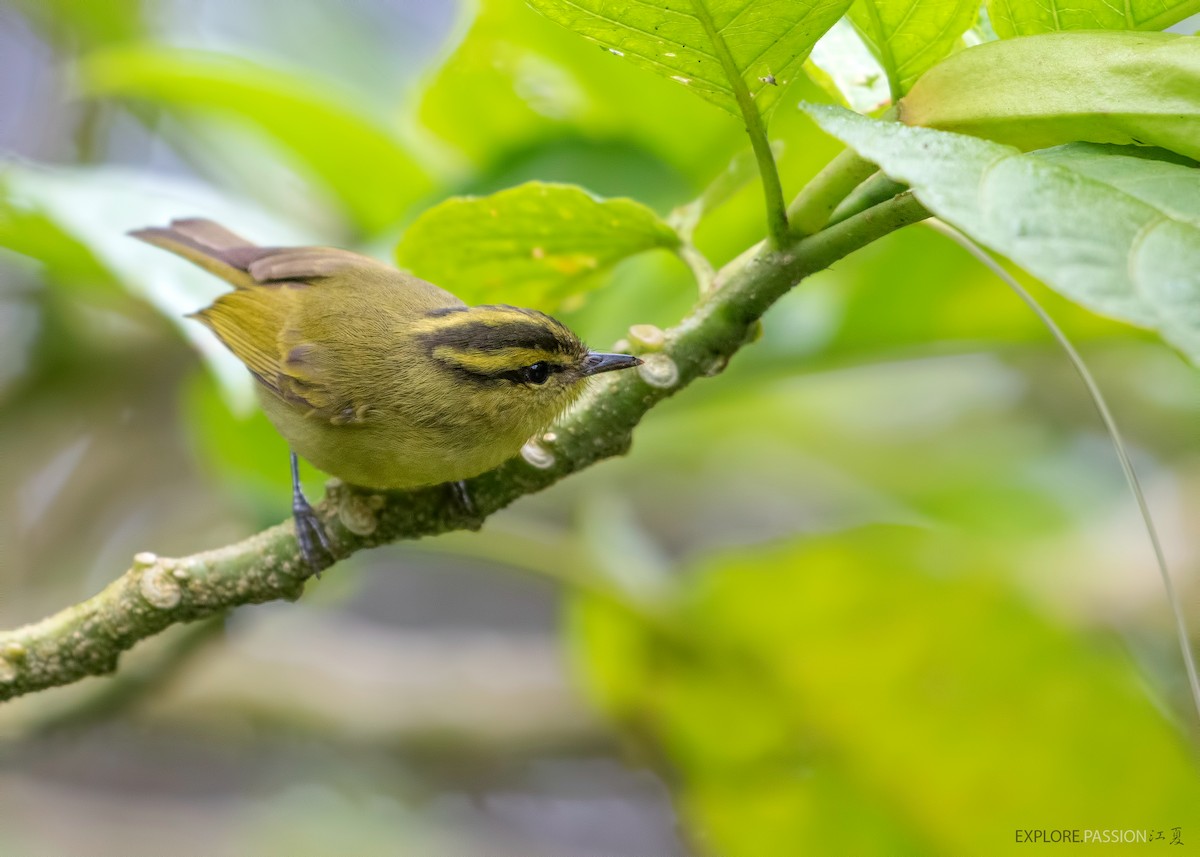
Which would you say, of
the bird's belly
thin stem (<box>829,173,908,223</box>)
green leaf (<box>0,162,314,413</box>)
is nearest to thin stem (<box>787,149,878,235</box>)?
thin stem (<box>829,173,908,223</box>)

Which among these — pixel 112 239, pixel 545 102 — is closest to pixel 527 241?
pixel 112 239

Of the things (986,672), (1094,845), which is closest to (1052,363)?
(986,672)

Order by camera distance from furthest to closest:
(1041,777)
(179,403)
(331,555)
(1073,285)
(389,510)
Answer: (179,403), (1041,777), (389,510), (331,555), (1073,285)

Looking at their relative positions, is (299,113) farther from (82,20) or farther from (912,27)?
(912,27)

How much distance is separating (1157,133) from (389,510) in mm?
1242

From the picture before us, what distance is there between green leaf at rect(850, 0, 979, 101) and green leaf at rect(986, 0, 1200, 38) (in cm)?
6

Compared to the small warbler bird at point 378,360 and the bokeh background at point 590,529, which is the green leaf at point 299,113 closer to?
the bokeh background at point 590,529

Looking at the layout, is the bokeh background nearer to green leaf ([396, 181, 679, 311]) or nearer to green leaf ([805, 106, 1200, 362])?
green leaf ([396, 181, 679, 311])

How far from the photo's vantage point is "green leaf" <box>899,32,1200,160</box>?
1.19 meters

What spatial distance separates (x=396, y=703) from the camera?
3172 millimetres

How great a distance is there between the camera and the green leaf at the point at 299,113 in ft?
9.53

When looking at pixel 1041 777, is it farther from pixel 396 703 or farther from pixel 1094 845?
pixel 396 703

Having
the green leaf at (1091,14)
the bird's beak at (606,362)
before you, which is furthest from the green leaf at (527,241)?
the green leaf at (1091,14)

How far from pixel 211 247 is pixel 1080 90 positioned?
2.03 m
